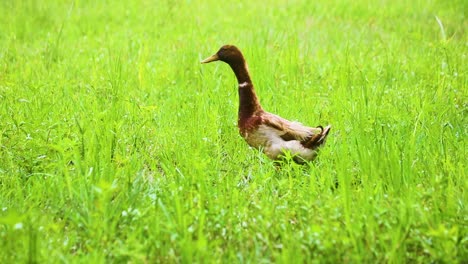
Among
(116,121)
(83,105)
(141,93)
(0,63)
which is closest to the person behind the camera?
(116,121)

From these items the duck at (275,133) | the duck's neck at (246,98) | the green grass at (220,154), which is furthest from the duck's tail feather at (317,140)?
the duck's neck at (246,98)

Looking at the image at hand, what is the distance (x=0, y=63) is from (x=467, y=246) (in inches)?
179

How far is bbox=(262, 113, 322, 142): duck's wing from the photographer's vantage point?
12.0ft

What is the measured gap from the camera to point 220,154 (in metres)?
3.74

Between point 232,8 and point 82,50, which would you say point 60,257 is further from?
point 232,8

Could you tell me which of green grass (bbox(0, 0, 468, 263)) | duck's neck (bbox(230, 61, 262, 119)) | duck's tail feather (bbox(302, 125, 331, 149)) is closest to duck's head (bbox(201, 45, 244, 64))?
duck's neck (bbox(230, 61, 262, 119))

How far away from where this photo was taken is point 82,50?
632 centimetres

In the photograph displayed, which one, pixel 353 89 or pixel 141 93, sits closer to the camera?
pixel 353 89

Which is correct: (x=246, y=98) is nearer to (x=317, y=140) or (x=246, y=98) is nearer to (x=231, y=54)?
(x=231, y=54)

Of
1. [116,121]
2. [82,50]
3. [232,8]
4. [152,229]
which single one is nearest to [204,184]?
[152,229]

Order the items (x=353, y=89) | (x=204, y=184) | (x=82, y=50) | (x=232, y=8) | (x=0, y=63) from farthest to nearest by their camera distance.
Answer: (x=232, y=8) → (x=82, y=50) → (x=0, y=63) → (x=353, y=89) → (x=204, y=184)

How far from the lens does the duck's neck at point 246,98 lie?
3877mm

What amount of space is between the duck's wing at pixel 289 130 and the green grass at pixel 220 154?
0.58 ft

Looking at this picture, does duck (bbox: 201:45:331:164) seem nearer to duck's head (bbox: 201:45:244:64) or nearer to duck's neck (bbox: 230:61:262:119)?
duck's neck (bbox: 230:61:262:119)
